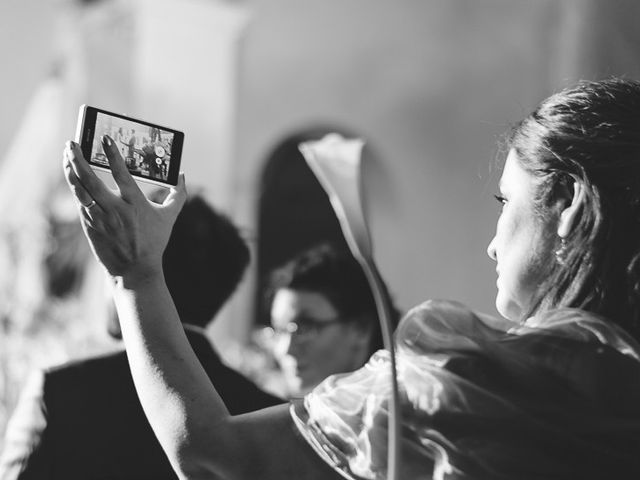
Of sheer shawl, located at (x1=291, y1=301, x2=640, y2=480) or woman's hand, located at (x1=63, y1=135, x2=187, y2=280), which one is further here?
woman's hand, located at (x1=63, y1=135, x2=187, y2=280)

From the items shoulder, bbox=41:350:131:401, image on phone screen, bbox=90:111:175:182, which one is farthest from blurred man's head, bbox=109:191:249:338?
image on phone screen, bbox=90:111:175:182

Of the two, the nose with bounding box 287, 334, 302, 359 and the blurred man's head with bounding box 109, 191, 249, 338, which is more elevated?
the blurred man's head with bounding box 109, 191, 249, 338

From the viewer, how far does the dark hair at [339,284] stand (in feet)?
8.87

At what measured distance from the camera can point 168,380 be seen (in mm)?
1076

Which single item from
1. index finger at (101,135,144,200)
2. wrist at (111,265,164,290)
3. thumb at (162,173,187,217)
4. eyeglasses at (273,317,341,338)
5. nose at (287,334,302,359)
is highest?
index finger at (101,135,144,200)

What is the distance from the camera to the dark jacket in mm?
1784

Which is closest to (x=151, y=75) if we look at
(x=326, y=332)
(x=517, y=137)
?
(x=326, y=332)

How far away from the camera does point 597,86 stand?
121cm

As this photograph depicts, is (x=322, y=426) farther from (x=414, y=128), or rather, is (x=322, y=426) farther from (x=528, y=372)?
(x=414, y=128)

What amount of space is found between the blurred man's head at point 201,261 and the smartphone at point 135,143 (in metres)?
0.61

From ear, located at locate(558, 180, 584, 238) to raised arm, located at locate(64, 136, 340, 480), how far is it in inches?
14.3

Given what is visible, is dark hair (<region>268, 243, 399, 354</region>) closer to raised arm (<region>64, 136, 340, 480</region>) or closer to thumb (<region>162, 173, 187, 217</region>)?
thumb (<region>162, 173, 187, 217</region>)

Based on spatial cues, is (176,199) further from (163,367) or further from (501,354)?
(501,354)

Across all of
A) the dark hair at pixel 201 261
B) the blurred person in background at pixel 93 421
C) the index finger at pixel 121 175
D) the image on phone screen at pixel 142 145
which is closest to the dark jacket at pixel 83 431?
the blurred person in background at pixel 93 421
